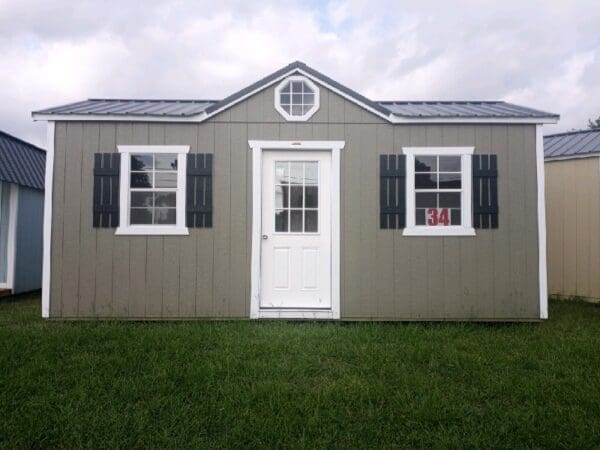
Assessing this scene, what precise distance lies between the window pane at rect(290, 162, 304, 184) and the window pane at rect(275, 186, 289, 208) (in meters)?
0.15

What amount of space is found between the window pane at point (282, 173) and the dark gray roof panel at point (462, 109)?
159 centimetres

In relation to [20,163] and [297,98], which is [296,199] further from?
[20,163]

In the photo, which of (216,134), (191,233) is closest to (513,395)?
(191,233)

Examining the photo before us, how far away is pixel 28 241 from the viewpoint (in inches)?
336

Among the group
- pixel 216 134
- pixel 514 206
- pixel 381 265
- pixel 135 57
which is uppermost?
pixel 135 57

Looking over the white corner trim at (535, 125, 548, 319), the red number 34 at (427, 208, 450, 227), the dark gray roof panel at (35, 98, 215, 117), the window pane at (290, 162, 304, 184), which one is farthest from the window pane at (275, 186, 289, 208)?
the white corner trim at (535, 125, 548, 319)

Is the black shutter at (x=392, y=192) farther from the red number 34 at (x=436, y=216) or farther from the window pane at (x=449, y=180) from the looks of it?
the window pane at (x=449, y=180)

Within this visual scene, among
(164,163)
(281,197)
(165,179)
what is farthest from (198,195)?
(281,197)

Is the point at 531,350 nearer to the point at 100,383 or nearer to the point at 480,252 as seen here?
the point at 480,252

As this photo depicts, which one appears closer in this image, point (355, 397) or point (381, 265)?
point (355, 397)

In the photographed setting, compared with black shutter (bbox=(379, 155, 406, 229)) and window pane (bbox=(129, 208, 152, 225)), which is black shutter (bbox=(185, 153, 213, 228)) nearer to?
window pane (bbox=(129, 208, 152, 225))

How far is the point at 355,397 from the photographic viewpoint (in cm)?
321

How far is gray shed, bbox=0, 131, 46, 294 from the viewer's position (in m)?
8.03

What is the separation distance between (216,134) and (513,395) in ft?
14.6
